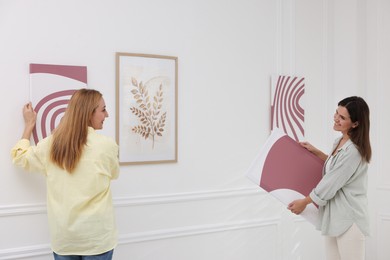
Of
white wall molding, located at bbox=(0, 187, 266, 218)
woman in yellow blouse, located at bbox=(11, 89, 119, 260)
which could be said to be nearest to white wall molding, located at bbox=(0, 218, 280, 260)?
white wall molding, located at bbox=(0, 187, 266, 218)

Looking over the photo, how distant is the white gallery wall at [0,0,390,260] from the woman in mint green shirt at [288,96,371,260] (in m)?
1.02

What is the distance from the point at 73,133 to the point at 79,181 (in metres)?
0.26

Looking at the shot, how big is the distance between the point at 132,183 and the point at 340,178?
142 centimetres

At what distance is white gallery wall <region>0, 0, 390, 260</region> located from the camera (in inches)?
104

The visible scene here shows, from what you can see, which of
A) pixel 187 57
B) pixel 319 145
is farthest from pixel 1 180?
pixel 319 145

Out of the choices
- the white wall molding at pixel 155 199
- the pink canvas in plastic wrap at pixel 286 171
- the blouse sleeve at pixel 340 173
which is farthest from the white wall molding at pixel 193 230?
the blouse sleeve at pixel 340 173

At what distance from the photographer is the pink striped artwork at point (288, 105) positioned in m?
3.66

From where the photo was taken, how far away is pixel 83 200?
2205 mm

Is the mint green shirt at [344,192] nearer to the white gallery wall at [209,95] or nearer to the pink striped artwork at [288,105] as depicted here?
the white gallery wall at [209,95]

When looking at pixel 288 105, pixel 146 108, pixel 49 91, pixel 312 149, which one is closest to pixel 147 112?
pixel 146 108

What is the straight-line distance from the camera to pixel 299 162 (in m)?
2.77

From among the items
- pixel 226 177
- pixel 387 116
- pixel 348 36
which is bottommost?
pixel 226 177

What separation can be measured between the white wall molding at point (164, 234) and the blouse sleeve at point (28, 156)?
562 millimetres

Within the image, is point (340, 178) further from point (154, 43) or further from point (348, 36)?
point (348, 36)
